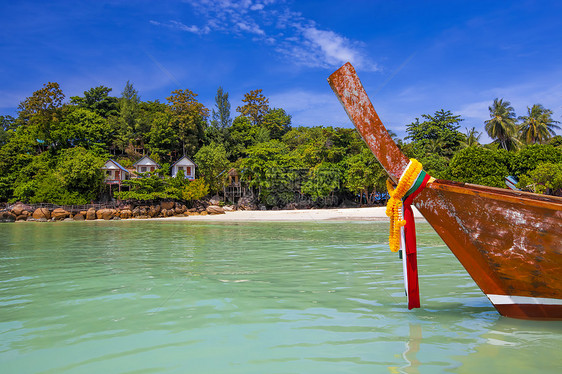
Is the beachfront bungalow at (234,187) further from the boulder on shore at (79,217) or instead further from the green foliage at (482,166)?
the green foliage at (482,166)

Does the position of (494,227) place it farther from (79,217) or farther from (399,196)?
(79,217)

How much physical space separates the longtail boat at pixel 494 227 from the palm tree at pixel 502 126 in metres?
44.5

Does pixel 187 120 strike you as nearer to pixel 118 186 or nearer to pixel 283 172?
pixel 118 186

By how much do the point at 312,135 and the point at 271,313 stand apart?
42.9 m

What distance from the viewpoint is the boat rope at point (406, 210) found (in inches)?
133

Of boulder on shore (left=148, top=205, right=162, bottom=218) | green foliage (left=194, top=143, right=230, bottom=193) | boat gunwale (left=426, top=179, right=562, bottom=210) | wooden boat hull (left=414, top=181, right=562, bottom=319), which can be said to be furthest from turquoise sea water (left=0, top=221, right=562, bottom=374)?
green foliage (left=194, top=143, right=230, bottom=193)

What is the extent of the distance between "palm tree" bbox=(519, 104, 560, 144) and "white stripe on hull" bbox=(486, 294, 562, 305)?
4601cm

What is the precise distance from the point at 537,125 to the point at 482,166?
66.7ft

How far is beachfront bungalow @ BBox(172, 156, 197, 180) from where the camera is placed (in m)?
41.0

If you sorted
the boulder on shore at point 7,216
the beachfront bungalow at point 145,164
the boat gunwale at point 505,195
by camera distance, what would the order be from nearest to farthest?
the boat gunwale at point 505,195 → the boulder on shore at point 7,216 → the beachfront bungalow at point 145,164

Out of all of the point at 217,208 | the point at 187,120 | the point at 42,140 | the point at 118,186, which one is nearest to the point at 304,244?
the point at 217,208

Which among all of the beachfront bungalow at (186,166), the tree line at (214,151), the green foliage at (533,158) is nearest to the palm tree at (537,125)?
the tree line at (214,151)

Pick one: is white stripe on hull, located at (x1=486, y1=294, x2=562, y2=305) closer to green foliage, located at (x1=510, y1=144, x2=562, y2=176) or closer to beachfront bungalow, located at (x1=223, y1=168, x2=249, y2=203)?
green foliage, located at (x1=510, y1=144, x2=562, y2=176)

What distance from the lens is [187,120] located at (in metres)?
44.1
